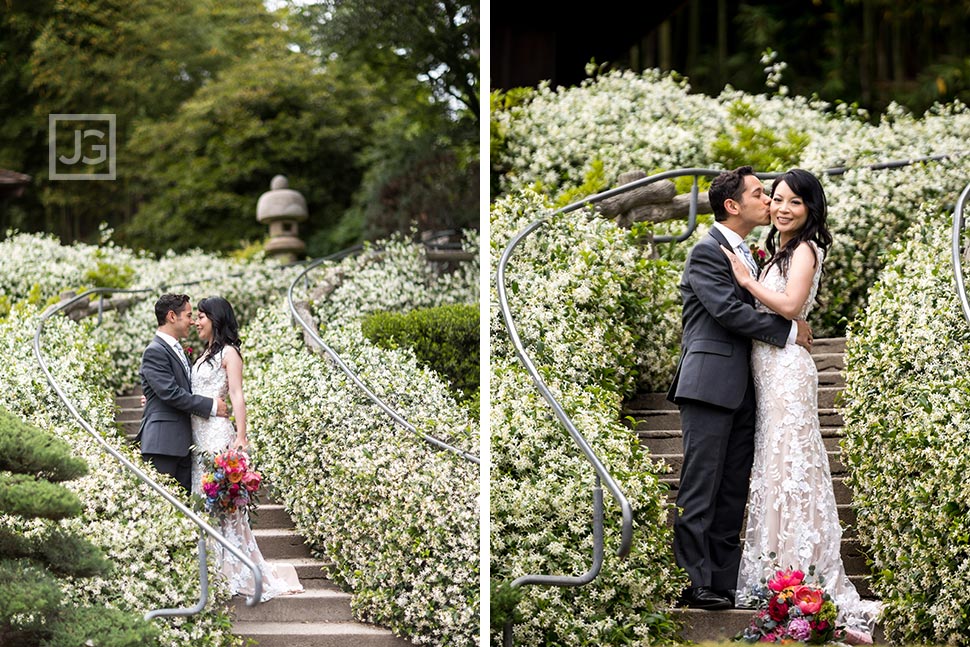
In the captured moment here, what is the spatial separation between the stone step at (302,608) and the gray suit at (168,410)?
2.71 feet

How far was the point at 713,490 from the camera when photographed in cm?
418

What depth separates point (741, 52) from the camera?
13.6 metres

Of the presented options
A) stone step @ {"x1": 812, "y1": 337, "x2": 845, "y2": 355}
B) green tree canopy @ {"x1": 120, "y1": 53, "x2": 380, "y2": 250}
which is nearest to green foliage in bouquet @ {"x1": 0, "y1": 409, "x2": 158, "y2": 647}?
green tree canopy @ {"x1": 120, "y1": 53, "x2": 380, "y2": 250}

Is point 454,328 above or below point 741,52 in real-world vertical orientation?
below

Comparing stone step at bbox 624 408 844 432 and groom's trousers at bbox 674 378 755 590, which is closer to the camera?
groom's trousers at bbox 674 378 755 590

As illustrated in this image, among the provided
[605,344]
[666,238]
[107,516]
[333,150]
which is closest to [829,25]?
[333,150]

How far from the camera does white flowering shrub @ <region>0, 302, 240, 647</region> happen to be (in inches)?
156

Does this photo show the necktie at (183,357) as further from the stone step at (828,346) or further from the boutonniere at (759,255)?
the stone step at (828,346)

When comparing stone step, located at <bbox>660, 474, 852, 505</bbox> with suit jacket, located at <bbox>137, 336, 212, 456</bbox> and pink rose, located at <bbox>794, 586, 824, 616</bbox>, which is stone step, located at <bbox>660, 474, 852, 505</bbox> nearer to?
pink rose, located at <bbox>794, 586, 824, 616</bbox>

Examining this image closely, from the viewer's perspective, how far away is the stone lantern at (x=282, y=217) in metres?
9.08

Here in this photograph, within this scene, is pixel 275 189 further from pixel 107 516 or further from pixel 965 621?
pixel 965 621

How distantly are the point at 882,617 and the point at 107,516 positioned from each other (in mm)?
2890

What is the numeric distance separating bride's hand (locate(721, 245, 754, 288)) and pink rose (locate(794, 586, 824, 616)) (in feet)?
3.76

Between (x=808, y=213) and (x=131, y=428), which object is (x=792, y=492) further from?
(x=131, y=428)
